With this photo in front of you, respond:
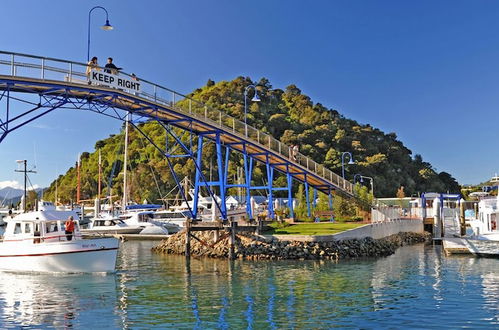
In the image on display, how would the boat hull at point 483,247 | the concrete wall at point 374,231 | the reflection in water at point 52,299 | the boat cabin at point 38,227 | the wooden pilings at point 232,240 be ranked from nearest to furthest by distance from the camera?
the reflection in water at point 52,299
the boat cabin at point 38,227
the concrete wall at point 374,231
the wooden pilings at point 232,240
the boat hull at point 483,247

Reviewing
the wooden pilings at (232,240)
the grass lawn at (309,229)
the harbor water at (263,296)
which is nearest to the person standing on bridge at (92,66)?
the harbor water at (263,296)

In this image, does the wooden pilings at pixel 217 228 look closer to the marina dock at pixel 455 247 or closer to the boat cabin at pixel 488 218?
the marina dock at pixel 455 247

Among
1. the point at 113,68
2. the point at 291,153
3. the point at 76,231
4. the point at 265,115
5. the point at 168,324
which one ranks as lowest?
the point at 168,324

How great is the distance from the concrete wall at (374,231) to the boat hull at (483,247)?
6978 millimetres

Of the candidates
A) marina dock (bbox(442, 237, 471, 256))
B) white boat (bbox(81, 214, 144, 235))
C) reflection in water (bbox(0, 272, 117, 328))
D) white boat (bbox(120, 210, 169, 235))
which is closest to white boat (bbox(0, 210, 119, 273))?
reflection in water (bbox(0, 272, 117, 328))

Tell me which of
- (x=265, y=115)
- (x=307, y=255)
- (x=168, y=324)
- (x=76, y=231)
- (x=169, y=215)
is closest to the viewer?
(x=168, y=324)

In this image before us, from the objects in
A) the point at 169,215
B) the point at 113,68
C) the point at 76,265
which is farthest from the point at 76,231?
the point at 169,215

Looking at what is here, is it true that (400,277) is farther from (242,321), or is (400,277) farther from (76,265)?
(76,265)

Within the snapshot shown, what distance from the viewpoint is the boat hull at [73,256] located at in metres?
29.9

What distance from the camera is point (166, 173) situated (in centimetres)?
11312

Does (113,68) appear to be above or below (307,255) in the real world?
above

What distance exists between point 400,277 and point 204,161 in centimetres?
8590

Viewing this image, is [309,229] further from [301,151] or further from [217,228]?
[301,151]

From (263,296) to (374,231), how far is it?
22324 mm
